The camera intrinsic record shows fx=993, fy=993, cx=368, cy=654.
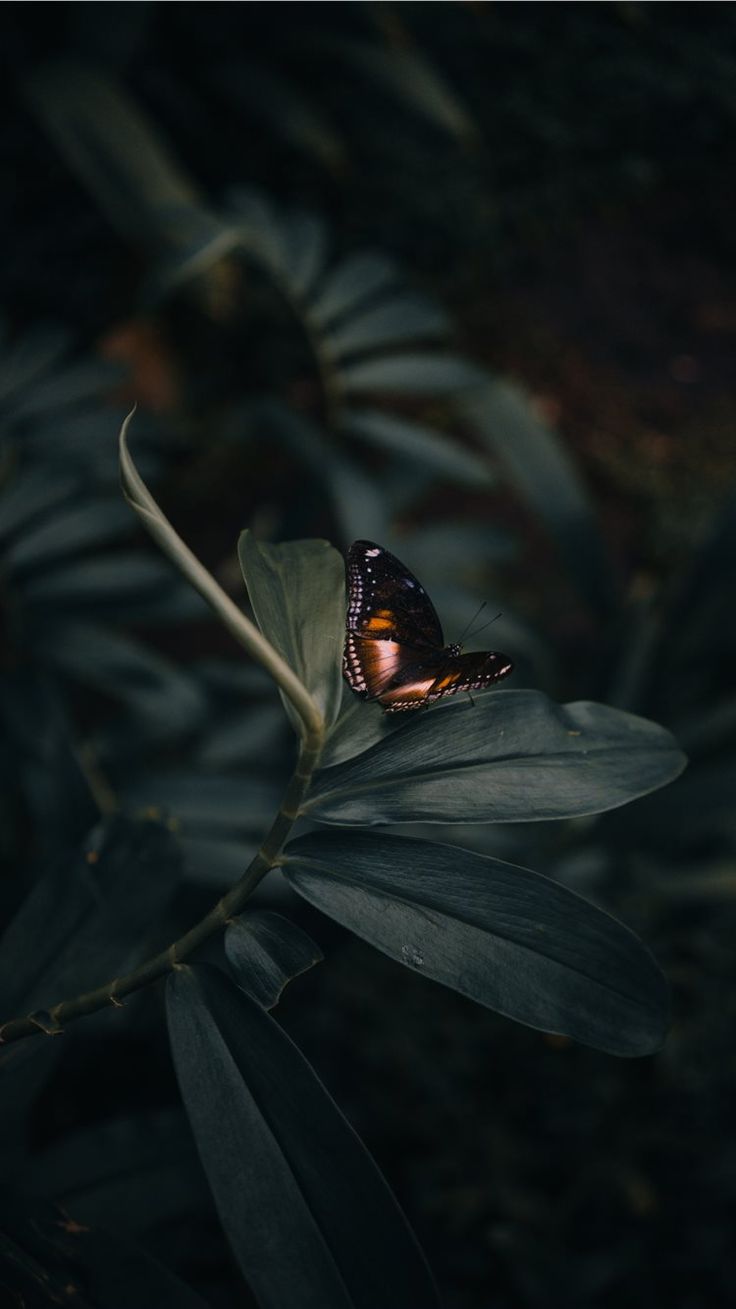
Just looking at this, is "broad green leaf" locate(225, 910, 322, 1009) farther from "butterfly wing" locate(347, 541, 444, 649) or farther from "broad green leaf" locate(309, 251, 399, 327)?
"broad green leaf" locate(309, 251, 399, 327)

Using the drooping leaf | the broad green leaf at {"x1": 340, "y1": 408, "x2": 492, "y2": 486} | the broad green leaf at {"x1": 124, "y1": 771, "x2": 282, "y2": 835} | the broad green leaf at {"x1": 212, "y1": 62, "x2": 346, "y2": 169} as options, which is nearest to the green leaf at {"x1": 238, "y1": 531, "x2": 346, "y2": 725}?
the drooping leaf

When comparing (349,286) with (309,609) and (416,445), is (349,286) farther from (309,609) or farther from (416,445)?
(309,609)

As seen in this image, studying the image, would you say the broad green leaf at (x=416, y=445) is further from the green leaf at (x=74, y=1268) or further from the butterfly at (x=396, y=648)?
the green leaf at (x=74, y=1268)

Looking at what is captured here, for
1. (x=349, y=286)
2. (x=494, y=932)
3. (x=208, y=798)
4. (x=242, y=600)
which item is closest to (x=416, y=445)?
(x=349, y=286)

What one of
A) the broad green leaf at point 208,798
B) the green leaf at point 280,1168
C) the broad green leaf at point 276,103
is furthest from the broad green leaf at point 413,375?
the broad green leaf at point 276,103

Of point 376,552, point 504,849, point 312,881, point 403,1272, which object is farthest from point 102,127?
point 403,1272

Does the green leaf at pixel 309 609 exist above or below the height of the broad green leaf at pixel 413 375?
above
